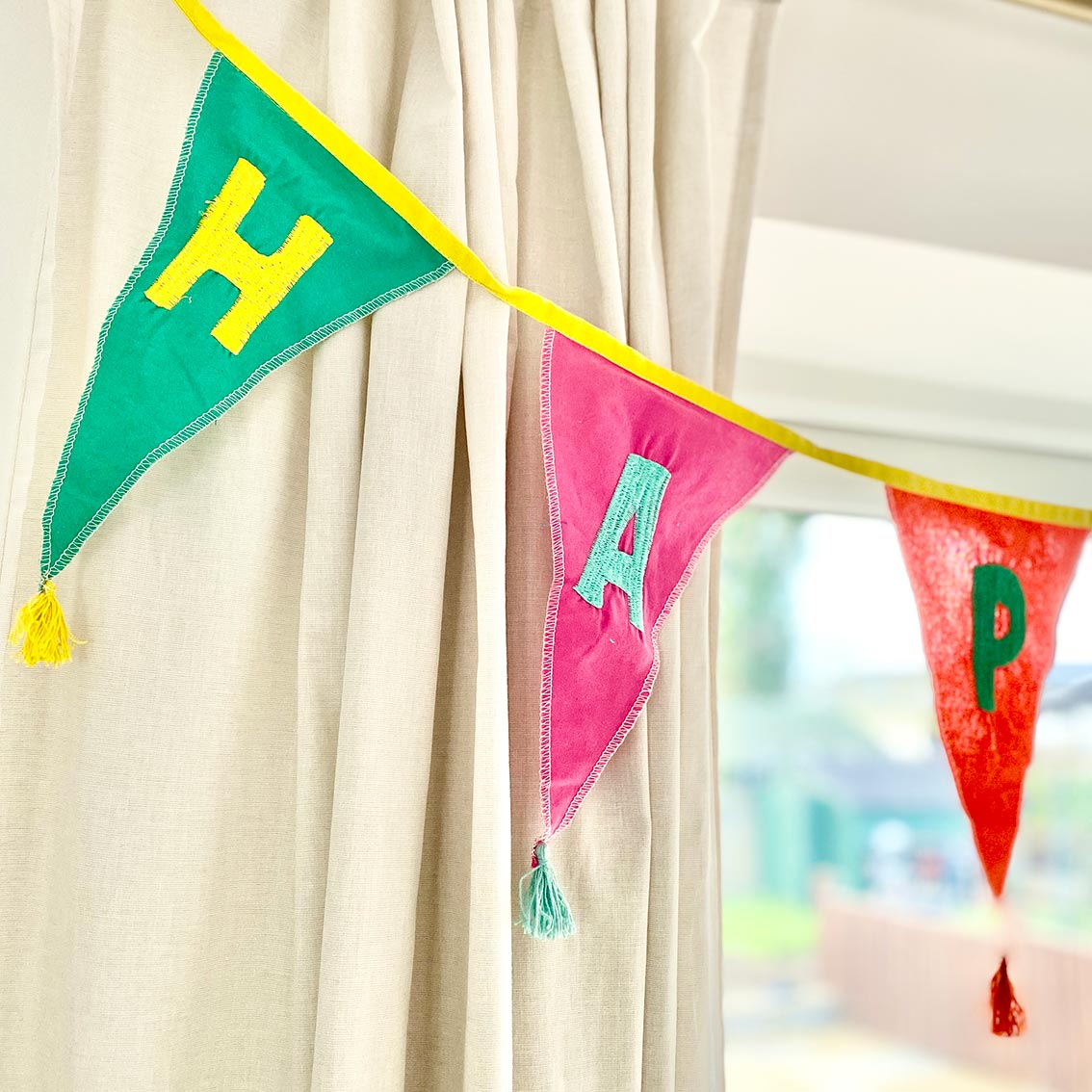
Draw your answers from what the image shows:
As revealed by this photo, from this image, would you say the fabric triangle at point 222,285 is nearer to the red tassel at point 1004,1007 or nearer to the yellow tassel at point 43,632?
the yellow tassel at point 43,632

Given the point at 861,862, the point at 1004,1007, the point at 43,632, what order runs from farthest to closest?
1. the point at 861,862
2. the point at 1004,1007
3. the point at 43,632

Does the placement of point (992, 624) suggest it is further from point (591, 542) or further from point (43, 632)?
point (43, 632)

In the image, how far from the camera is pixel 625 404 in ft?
2.87

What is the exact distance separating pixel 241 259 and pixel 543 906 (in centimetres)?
55

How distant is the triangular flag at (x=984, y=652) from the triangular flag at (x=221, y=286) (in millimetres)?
598

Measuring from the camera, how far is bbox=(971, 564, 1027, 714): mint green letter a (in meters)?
1.08

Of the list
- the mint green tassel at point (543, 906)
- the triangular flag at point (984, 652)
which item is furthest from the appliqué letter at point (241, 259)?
the triangular flag at point (984, 652)

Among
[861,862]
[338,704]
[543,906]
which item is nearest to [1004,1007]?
[861,862]

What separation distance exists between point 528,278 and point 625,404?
168 mm

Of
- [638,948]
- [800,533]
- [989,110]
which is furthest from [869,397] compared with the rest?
[638,948]

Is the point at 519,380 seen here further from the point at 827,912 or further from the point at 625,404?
the point at 827,912

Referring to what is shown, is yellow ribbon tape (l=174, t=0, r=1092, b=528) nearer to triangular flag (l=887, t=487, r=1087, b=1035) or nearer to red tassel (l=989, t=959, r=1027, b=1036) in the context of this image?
triangular flag (l=887, t=487, r=1087, b=1035)

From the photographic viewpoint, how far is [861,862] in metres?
1.29

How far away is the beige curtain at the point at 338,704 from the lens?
2.51 ft
